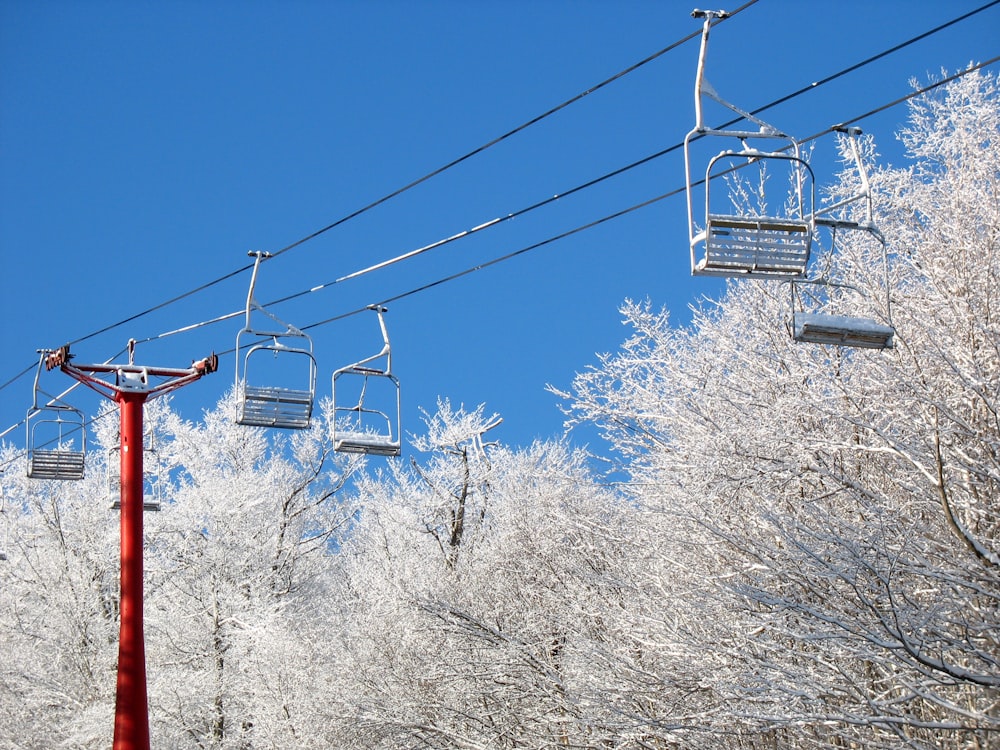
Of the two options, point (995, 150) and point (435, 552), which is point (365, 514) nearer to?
point (435, 552)

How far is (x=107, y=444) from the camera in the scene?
1197 inches

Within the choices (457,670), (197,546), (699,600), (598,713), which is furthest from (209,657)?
(699,600)

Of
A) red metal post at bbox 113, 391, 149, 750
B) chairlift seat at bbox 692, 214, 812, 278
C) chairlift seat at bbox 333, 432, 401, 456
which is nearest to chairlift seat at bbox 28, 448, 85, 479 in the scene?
red metal post at bbox 113, 391, 149, 750

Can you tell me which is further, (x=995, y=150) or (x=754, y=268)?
(x=995, y=150)

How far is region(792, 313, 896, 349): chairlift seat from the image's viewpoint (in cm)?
671

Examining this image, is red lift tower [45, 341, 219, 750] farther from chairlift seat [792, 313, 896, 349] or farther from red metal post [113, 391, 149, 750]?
chairlift seat [792, 313, 896, 349]

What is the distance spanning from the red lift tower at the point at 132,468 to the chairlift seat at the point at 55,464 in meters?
0.87

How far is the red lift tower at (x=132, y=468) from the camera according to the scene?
50.9ft

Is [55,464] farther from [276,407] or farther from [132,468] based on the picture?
[276,407]

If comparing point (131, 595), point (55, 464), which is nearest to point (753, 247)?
point (55, 464)

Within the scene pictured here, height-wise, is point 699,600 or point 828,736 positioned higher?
point 699,600

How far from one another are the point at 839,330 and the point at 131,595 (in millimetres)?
11927

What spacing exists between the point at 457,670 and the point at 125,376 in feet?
18.9

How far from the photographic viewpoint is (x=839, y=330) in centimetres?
675
